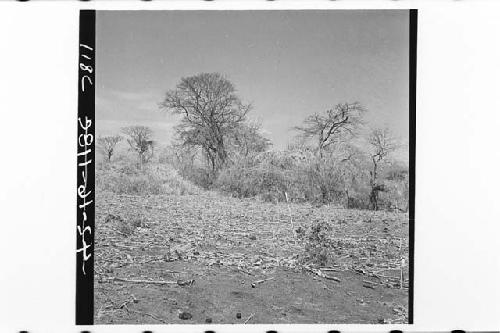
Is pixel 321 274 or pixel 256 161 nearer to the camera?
pixel 321 274

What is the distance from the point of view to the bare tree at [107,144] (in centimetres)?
327

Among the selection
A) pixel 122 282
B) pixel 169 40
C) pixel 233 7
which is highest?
pixel 233 7

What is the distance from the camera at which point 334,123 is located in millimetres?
3312

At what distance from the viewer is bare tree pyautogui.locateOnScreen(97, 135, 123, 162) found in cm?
327

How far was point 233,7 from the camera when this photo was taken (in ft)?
10.9

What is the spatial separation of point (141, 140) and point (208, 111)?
21.6 inches

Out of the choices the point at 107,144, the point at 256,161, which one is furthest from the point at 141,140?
the point at 256,161

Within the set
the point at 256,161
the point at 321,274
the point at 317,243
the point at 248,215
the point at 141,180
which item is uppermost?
the point at 256,161

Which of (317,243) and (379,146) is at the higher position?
(379,146)

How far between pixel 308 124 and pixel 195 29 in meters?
1.11

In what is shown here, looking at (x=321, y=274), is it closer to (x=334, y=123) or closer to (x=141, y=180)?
(x=334, y=123)

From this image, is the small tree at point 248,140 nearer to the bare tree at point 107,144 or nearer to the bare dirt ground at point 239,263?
the bare dirt ground at point 239,263
